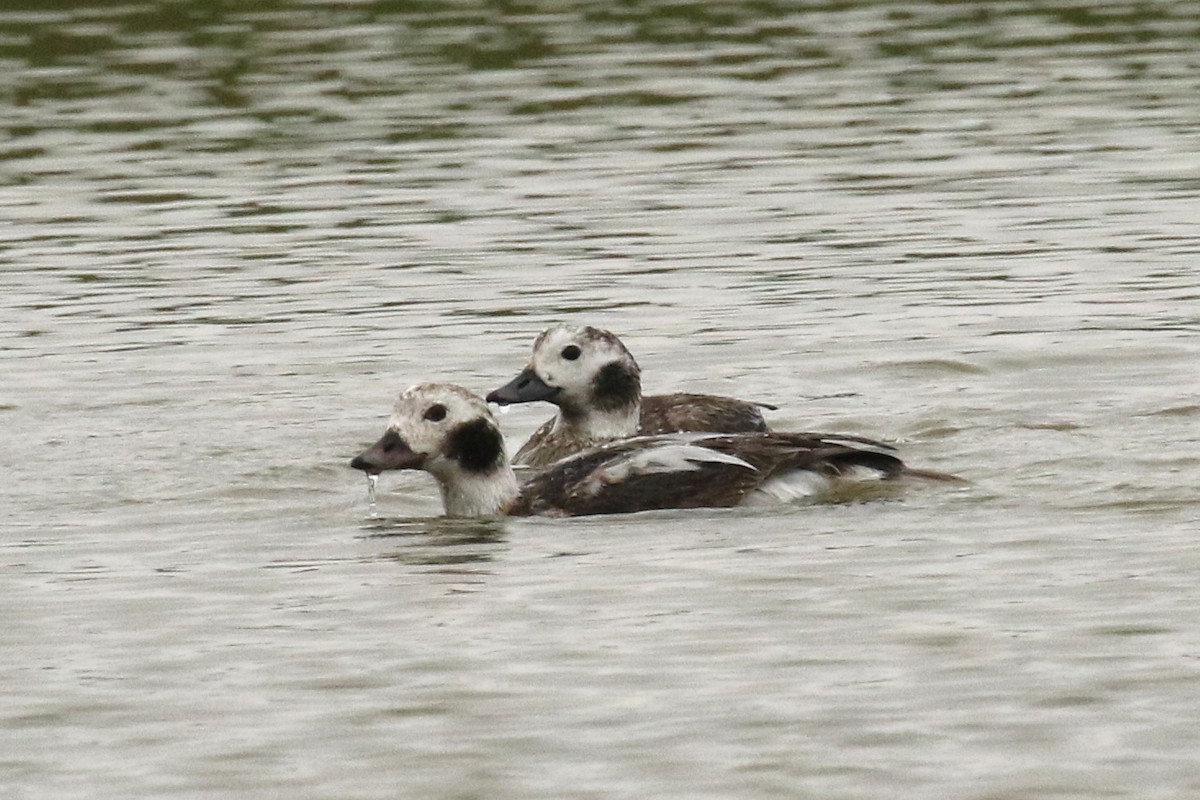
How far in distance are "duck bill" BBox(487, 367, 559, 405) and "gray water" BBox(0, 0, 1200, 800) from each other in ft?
1.90

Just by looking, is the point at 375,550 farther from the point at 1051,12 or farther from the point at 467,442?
the point at 1051,12

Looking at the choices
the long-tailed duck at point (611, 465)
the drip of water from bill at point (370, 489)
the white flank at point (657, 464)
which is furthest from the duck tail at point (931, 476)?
the drip of water from bill at point (370, 489)

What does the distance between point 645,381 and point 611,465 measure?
3.65m

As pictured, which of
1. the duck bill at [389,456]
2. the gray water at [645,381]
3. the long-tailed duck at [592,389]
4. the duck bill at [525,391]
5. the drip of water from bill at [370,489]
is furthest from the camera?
the long-tailed duck at [592,389]

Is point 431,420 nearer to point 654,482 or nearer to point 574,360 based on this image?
point 654,482

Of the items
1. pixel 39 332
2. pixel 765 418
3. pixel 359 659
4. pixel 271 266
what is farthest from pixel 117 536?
pixel 271 266

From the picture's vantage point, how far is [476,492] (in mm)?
14016

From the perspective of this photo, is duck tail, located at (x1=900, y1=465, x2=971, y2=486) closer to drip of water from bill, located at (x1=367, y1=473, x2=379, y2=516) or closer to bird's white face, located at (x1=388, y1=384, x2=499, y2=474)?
bird's white face, located at (x1=388, y1=384, x2=499, y2=474)

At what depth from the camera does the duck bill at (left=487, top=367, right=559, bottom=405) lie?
15297mm

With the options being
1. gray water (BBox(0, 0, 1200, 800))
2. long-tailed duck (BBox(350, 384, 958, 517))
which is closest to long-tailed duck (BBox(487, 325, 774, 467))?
gray water (BBox(0, 0, 1200, 800))

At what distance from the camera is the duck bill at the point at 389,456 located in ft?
45.2

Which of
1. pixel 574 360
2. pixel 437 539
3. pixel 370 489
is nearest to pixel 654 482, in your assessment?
pixel 437 539

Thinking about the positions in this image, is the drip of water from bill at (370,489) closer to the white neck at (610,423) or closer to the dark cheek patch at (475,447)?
the dark cheek patch at (475,447)

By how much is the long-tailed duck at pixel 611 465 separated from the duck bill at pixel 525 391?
109 centimetres
